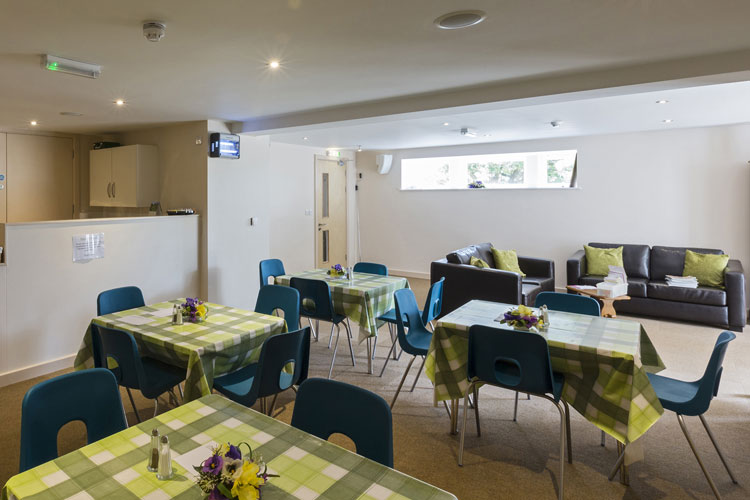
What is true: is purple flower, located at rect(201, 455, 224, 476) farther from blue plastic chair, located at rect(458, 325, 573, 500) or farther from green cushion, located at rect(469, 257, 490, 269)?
green cushion, located at rect(469, 257, 490, 269)

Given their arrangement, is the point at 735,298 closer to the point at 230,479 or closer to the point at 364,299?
the point at 364,299

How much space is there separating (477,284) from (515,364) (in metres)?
2.92

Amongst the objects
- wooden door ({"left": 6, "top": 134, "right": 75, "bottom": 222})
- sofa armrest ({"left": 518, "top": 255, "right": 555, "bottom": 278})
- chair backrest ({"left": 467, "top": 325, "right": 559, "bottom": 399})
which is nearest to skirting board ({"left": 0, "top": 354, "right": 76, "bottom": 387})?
wooden door ({"left": 6, "top": 134, "right": 75, "bottom": 222})

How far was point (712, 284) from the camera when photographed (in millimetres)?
5699

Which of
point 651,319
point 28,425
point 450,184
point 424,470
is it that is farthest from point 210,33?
point 450,184

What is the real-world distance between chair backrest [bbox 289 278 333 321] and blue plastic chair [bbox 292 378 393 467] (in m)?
2.27

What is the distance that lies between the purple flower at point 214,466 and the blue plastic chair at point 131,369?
1502 millimetres

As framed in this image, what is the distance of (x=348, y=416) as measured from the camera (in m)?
1.63

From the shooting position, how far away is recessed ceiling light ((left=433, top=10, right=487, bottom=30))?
2295 mm

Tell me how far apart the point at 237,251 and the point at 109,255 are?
154 cm

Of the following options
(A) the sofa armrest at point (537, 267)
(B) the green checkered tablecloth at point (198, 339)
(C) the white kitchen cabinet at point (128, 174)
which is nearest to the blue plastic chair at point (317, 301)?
(B) the green checkered tablecloth at point (198, 339)

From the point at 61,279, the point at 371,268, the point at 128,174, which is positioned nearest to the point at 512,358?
the point at 371,268

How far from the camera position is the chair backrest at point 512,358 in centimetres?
236

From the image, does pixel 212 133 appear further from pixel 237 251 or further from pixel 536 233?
pixel 536 233
